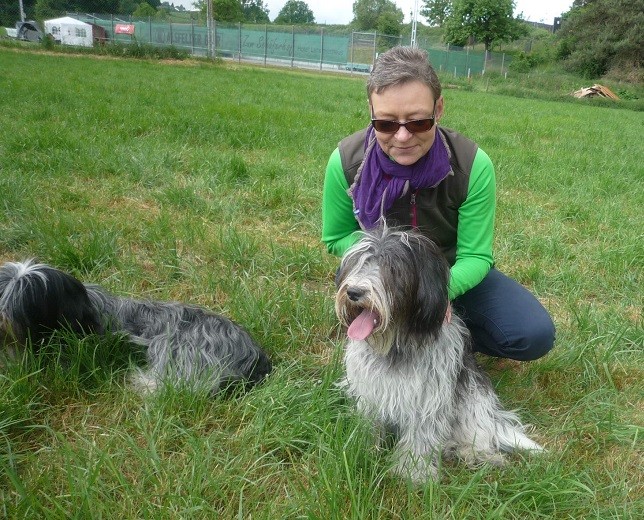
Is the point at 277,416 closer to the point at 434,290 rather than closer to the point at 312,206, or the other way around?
the point at 434,290

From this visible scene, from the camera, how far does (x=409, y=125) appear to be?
2.46m

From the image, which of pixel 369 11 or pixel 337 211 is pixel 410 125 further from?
pixel 369 11

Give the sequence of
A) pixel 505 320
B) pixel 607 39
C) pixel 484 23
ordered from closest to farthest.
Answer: pixel 505 320 → pixel 607 39 → pixel 484 23

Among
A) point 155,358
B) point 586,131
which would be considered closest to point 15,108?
point 155,358

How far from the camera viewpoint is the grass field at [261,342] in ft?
7.32

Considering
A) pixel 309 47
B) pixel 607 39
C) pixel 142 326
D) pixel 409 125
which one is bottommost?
pixel 142 326

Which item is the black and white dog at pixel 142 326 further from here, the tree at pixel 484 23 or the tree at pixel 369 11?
the tree at pixel 369 11

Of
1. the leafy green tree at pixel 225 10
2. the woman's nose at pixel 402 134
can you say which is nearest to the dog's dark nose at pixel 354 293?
the woman's nose at pixel 402 134

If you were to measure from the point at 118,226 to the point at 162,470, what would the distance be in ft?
9.86

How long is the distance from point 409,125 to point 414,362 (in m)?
1.04

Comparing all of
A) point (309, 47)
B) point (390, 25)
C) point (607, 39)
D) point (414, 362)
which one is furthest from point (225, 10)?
point (414, 362)

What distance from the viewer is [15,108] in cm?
930

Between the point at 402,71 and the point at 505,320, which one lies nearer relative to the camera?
the point at 402,71

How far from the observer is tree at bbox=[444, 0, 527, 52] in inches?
1850
